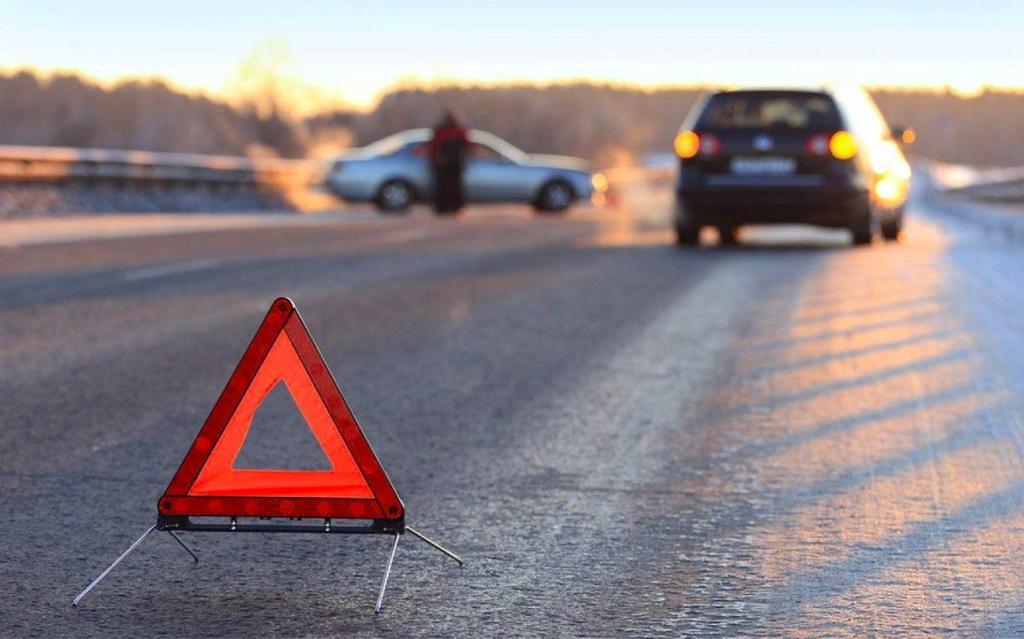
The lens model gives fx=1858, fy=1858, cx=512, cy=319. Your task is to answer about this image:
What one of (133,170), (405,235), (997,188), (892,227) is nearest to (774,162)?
(892,227)

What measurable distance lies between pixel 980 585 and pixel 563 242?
1571 centimetres

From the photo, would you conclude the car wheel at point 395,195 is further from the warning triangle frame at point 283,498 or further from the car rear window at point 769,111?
the warning triangle frame at point 283,498

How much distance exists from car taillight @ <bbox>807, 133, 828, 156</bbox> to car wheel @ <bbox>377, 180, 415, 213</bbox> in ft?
41.8

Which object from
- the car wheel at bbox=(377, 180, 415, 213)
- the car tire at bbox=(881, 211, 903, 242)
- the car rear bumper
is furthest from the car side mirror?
the car wheel at bbox=(377, 180, 415, 213)

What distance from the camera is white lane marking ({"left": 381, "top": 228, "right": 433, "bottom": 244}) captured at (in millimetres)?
20453

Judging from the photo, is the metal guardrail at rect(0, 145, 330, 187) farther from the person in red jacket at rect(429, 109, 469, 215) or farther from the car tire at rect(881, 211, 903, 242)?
the car tire at rect(881, 211, 903, 242)

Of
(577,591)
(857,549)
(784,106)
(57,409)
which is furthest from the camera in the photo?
(784,106)

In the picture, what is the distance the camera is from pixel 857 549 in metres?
5.30

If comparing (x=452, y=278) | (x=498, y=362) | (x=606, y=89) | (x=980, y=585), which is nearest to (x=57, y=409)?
(x=498, y=362)

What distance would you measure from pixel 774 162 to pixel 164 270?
20.4 feet

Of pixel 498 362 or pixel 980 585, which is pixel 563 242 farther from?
pixel 980 585

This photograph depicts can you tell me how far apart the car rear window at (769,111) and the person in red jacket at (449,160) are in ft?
35.2

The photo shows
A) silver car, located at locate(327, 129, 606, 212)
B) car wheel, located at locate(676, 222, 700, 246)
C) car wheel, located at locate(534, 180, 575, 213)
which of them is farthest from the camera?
car wheel, located at locate(534, 180, 575, 213)

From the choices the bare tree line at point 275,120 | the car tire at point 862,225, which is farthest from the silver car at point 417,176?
the bare tree line at point 275,120
